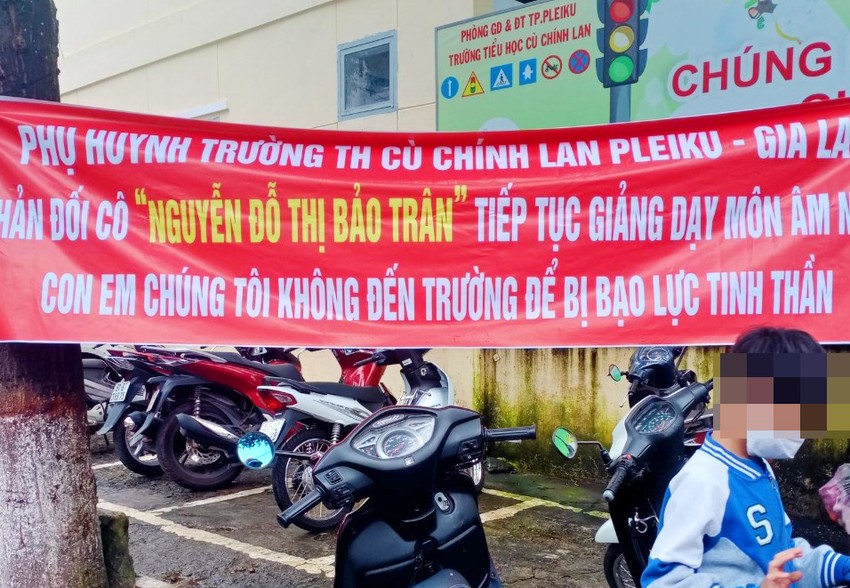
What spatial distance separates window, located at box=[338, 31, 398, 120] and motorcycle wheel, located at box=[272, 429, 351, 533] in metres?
3.72

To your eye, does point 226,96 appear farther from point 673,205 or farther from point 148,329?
point 673,205

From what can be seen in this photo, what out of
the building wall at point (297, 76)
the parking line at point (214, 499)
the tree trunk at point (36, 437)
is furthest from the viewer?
the building wall at point (297, 76)

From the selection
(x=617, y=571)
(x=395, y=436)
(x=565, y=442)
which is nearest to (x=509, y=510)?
(x=617, y=571)

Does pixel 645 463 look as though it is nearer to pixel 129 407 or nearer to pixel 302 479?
pixel 302 479

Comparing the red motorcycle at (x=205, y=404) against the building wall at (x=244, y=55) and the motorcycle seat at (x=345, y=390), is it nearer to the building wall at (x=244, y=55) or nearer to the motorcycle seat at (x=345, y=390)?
the motorcycle seat at (x=345, y=390)

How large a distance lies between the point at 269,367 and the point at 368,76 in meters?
3.62

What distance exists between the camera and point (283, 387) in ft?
16.4

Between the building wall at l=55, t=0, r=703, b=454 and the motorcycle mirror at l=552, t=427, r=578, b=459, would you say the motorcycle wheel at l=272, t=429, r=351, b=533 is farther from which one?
the motorcycle mirror at l=552, t=427, r=578, b=459

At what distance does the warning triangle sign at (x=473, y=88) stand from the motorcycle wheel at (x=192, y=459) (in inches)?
138

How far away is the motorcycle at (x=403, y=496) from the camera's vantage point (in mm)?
2211

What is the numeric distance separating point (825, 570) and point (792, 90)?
13.9ft

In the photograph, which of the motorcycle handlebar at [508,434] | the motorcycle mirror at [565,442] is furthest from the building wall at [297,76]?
the motorcycle handlebar at [508,434]

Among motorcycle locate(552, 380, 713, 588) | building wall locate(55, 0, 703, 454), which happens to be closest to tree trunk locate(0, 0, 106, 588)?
motorcycle locate(552, 380, 713, 588)

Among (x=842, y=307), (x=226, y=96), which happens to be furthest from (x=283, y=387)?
(x=226, y=96)
